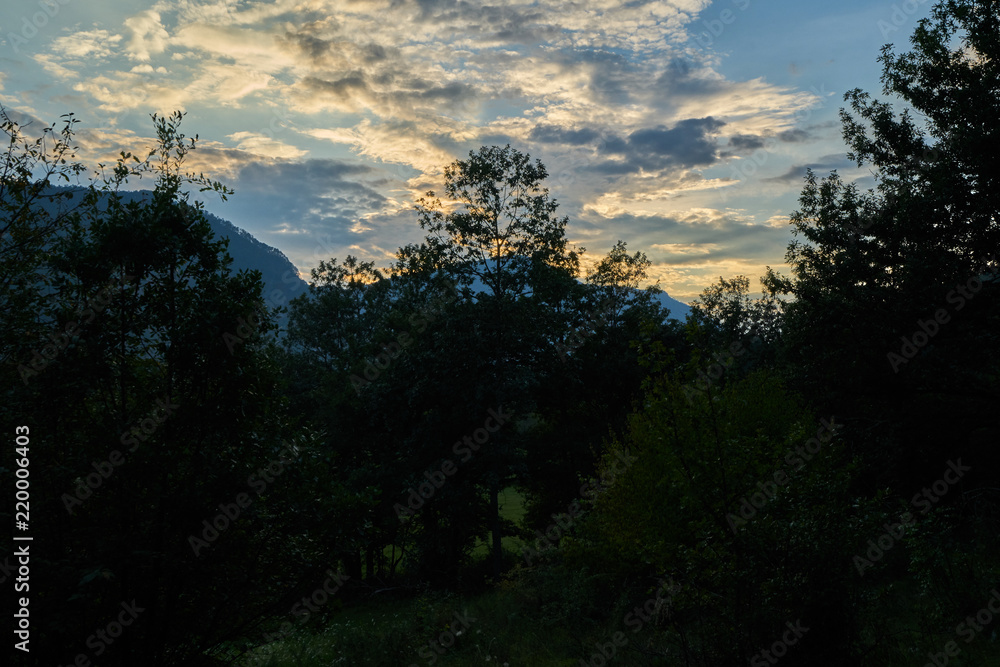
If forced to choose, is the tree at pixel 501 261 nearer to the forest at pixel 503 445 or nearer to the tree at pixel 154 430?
the forest at pixel 503 445

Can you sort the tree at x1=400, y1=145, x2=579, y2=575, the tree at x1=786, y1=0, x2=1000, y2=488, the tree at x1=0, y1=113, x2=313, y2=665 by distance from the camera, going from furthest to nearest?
the tree at x1=400, y1=145, x2=579, y2=575, the tree at x1=786, y1=0, x2=1000, y2=488, the tree at x1=0, y1=113, x2=313, y2=665

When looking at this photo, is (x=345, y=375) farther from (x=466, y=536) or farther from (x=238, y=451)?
(x=238, y=451)

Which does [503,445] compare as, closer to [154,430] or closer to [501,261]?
[501,261]

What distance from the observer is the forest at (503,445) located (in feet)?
23.5

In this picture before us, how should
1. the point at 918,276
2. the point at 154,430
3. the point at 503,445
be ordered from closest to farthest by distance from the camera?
the point at 154,430, the point at 918,276, the point at 503,445

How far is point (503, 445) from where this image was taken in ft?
95.2

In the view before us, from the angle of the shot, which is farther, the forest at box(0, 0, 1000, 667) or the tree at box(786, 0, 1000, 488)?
the tree at box(786, 0, 1000, 488)

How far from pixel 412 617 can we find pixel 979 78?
25.1 meters

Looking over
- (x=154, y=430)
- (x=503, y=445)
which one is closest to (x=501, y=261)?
(x=503, y=445)

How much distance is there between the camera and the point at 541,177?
3005cm

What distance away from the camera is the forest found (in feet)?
23.5

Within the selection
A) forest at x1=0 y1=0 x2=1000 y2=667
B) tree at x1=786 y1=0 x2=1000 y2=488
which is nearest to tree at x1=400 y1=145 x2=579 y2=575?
forest at x1=0 y1=0 x2=1000 y2=667

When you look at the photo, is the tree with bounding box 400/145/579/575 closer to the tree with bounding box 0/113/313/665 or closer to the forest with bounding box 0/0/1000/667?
the forest with bounding box 0/0/1000/667

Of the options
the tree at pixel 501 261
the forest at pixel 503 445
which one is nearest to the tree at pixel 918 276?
the forest at pixel 503 445
